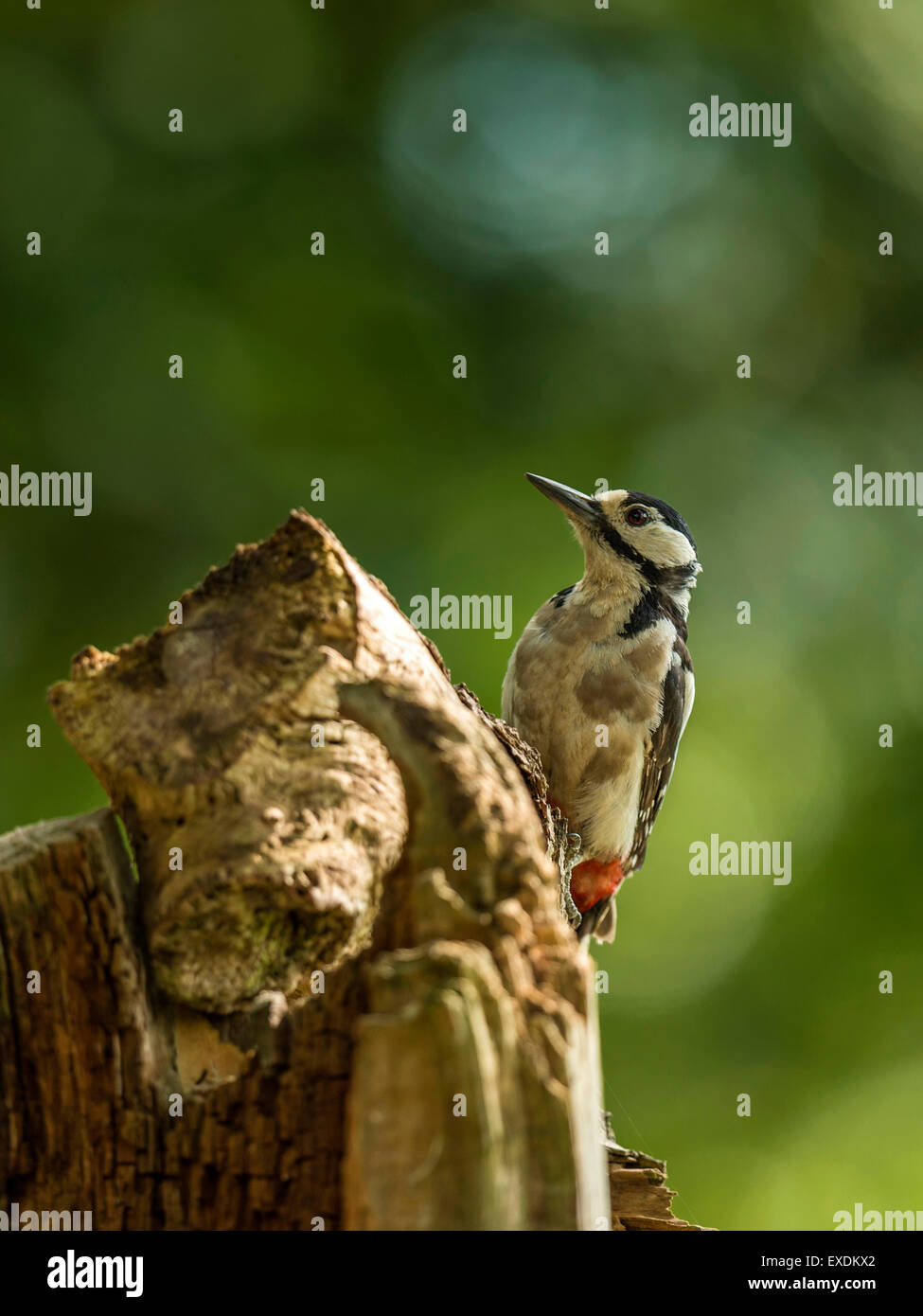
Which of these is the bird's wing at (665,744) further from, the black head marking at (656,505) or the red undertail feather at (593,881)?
the black head marking at (656,505)

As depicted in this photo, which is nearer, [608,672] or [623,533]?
[608,672]

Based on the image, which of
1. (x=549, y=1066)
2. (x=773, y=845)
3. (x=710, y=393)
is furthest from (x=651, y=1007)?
(x=549, y=1066)

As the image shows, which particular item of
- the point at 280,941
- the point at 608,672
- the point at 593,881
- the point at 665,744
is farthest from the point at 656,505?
the point at 280,941

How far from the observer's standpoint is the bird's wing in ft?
18.5

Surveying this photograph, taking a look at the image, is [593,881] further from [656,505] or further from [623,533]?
[656,505]

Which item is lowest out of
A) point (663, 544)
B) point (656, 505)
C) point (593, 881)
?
point (593, 881)

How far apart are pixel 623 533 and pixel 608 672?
64 centimetres

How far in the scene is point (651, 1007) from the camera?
7.12m

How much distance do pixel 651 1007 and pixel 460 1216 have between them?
5.56m

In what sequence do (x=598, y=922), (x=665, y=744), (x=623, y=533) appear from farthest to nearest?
(x=598, y=922)
(x=665, y=744)
(x=623, y=533)

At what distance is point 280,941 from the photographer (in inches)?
91.0

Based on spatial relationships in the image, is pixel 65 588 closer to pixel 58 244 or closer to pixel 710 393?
pixel 58 244

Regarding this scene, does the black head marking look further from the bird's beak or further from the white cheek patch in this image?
the bird's beak

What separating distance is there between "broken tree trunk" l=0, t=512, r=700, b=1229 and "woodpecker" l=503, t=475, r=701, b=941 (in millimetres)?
2900
